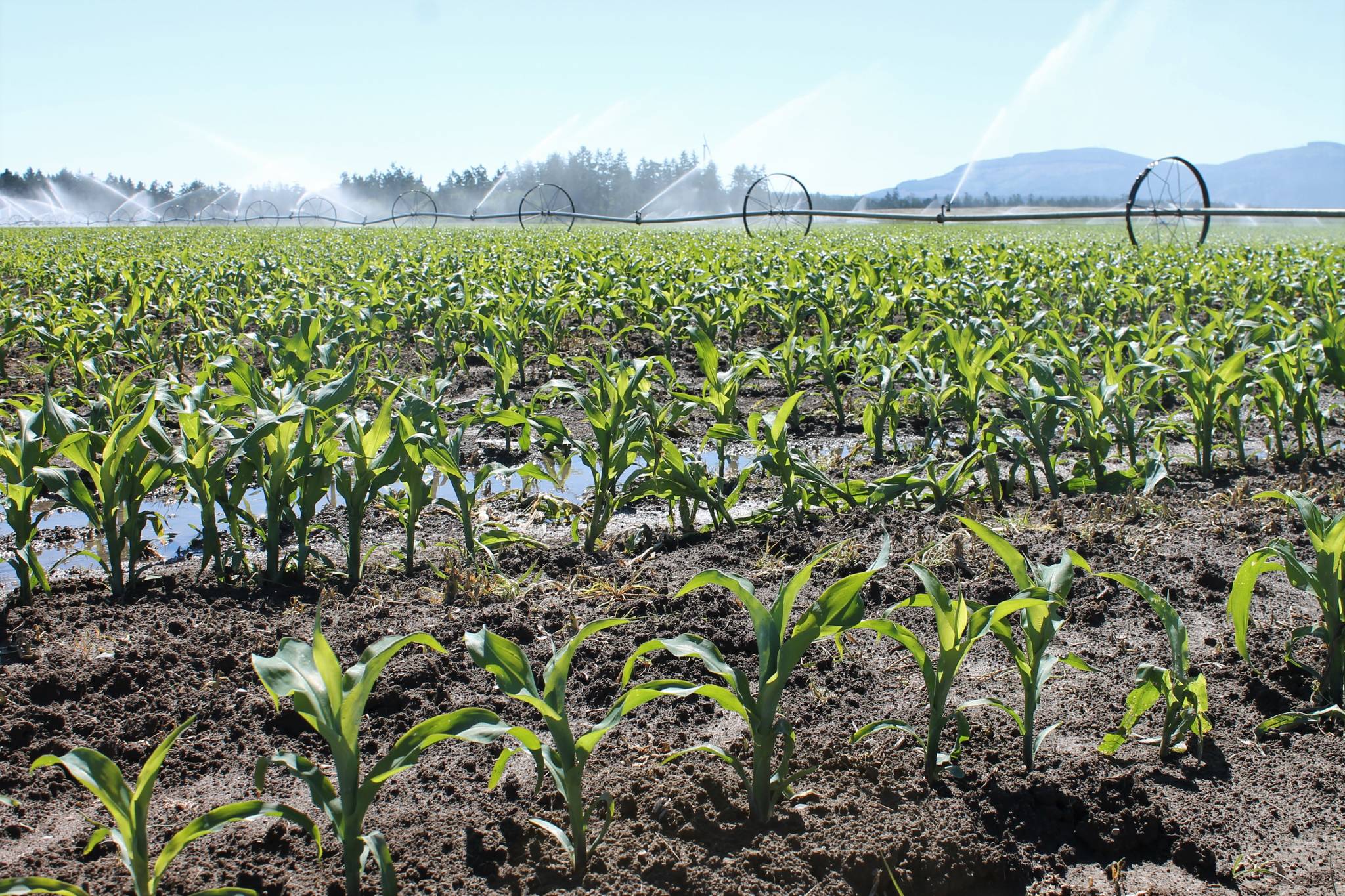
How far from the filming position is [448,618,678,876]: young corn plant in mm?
1362

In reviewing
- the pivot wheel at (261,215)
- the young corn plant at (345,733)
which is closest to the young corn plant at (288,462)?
the young corn plant at (345,733)

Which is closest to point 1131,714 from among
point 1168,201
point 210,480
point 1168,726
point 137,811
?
point 1168,726

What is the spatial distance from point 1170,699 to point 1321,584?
1.32 ft

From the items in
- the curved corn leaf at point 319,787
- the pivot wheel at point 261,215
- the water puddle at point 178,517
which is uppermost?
the pivot wheel at point 261,215

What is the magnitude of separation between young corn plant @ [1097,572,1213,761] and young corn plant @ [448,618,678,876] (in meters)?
0.90

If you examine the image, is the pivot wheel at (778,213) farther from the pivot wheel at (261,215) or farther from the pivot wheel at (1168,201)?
the pivot wheel at (261,215)

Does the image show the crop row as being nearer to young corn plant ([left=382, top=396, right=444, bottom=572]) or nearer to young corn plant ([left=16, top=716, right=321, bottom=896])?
young corn plant ([left=382, top=396, right=444, bottom=572])

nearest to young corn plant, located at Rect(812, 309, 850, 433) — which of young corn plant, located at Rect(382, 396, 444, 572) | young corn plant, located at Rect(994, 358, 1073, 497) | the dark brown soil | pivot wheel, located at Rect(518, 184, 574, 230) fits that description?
young corn plant, located at Rect(994, 358, 1073, 497)

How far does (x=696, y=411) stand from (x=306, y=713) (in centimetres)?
383

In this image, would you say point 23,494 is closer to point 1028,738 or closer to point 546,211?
point 1028,738

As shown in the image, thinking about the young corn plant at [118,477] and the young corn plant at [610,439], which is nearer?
the young corn plant at [118,477]

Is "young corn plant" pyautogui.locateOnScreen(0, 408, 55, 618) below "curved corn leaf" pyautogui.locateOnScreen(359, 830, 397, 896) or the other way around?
the other way around

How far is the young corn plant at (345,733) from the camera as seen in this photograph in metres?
1.29

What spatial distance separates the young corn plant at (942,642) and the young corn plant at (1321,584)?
1.67 feet
